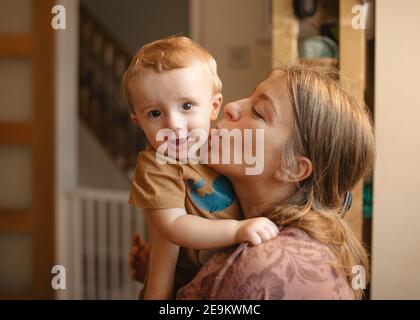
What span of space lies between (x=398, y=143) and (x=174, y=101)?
59 centimetres

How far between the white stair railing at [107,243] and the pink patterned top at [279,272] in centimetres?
141

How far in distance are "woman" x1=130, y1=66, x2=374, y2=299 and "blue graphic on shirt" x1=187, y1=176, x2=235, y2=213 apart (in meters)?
0.01

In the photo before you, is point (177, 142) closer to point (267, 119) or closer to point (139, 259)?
point (267, 119)

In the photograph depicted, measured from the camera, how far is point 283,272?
0.67 metres

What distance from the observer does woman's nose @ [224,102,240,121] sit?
29.1 inches

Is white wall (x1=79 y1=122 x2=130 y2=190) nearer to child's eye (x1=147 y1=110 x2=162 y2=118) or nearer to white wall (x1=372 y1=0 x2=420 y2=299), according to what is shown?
white wall (x1=372 y1=0 x2=420 y2=299)

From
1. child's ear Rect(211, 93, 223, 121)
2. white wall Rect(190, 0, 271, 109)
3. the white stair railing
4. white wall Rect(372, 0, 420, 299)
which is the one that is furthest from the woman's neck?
the white stair railing

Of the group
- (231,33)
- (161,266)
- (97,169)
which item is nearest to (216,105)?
(161,266)

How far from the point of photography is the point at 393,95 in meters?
1.06

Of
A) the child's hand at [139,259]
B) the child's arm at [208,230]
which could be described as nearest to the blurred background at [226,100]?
the child's arm at [208,230]

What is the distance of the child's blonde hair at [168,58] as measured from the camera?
0.69m

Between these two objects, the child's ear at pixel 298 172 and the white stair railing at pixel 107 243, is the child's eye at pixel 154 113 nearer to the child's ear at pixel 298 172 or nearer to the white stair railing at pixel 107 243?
the child's ear at pixel 298 172
